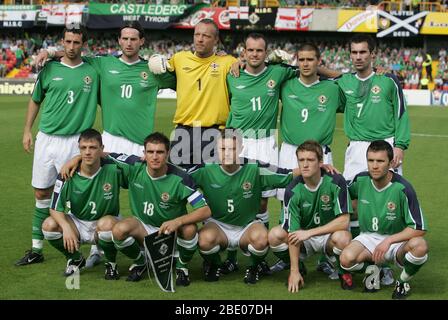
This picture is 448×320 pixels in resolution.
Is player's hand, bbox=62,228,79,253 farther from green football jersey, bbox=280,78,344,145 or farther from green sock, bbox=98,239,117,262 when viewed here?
green football jersey, bbox=280,78,344,145

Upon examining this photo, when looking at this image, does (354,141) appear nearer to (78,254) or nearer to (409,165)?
(78,254)

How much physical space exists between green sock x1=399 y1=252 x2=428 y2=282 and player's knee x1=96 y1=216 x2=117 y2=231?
2198 millimetres

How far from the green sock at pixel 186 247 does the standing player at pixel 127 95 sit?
1294 mm

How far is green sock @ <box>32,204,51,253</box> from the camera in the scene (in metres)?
6.38

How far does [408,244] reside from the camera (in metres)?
5.42

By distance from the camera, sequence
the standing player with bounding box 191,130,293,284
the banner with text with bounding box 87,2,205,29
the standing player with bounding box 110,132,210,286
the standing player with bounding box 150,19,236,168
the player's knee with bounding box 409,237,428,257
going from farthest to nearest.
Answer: the banner with text with bounding box 87,2,205,29 < the standing player with bounding box 150,19,236,168 < the standing player with bounding box 191,130,293,284 < the standing player with bounding box 110,132,210,286 < the player's knee with bounding box 409,237,428,257

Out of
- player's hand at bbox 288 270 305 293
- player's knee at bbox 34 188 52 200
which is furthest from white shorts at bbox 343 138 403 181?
player's knee at bbox 34 188 52 200

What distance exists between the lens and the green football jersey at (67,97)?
649 cm

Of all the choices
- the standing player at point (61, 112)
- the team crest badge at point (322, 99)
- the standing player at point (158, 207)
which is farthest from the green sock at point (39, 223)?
the team crest badge at point (322, 99)

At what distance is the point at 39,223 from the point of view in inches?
256

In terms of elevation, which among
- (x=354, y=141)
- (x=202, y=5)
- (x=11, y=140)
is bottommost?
(x=11, y=140)

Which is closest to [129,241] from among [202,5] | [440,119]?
[440,119]

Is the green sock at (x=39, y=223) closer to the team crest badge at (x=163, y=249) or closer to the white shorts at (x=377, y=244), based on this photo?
the team crest badge at (x=163, y=249)

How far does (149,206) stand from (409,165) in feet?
25.2
